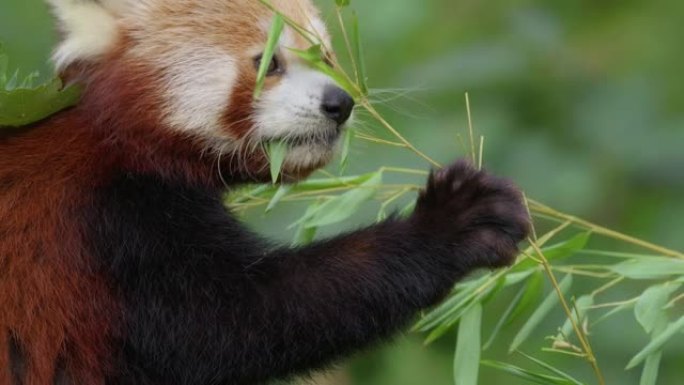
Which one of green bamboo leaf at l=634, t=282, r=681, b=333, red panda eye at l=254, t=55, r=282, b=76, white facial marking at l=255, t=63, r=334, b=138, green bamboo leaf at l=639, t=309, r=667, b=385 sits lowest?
green bamboo leaf at l=639, t=309, r=667, b=385

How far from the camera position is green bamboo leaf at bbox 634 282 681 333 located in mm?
3945

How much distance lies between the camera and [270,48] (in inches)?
152

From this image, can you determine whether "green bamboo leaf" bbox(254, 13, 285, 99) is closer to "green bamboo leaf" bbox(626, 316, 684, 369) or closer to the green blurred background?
"green bamboo leaf" bbox(626, 316, 684, 369)

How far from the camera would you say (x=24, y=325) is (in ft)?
12.9

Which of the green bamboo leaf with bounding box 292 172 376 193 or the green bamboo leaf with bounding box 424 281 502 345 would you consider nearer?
the green bamboo leaf with bounding box 424 281 502 345

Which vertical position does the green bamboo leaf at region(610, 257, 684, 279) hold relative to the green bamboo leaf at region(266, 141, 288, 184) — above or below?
below

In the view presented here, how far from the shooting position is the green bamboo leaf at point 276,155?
4.01m

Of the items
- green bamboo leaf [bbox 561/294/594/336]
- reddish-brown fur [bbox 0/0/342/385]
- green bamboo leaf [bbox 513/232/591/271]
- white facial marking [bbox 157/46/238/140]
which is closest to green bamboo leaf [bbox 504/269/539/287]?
Answer: green bamboo leaf [bbox 513/232/591/271]

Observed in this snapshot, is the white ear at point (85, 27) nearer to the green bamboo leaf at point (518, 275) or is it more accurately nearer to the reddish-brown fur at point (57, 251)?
the reddish-brown fur at point (57, 251)

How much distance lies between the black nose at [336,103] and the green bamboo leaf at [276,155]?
0.14 meters

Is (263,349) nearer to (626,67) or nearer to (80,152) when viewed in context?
(80,152)

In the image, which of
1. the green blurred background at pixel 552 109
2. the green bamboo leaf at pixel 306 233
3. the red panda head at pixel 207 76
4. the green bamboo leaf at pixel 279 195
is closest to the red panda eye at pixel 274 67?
the red panda head at pixel 207 76

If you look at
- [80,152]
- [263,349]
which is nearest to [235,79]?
[80,152]

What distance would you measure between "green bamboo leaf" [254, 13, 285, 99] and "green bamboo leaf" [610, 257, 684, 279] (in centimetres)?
101
